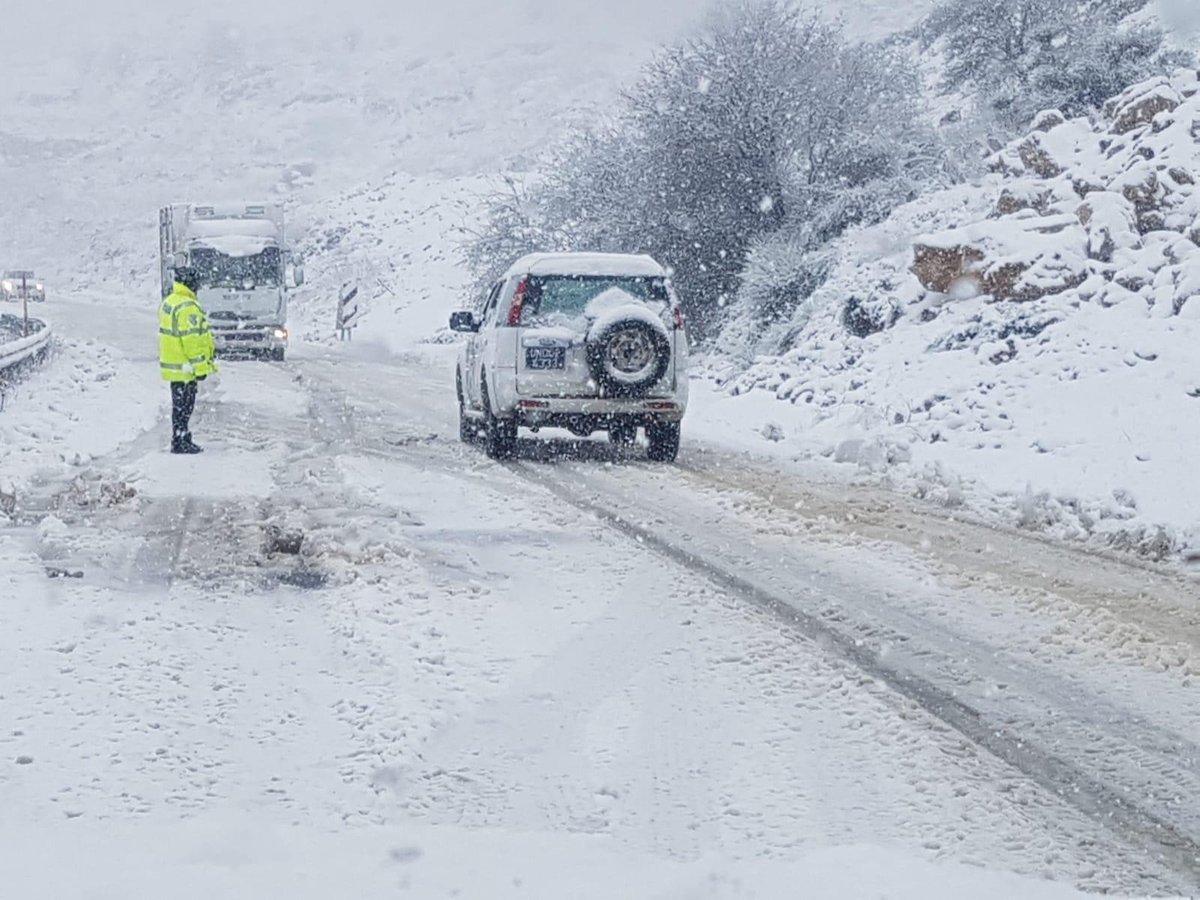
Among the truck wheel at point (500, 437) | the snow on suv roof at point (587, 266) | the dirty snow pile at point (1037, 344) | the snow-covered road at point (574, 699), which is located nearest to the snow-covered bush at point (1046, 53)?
the dirty snow pile at point (1037, 344)

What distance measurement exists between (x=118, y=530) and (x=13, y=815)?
481cm

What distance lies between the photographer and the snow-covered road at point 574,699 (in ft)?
12.4

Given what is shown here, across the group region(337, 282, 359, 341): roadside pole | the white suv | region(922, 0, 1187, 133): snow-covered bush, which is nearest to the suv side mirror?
the white suv

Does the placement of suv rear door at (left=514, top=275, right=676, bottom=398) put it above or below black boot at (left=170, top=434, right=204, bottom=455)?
above

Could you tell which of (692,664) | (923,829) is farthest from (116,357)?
(923,829)

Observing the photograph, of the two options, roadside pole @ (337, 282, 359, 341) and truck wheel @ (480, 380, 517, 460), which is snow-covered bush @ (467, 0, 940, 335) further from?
roadside pole @ (337, 282, 359, 341)

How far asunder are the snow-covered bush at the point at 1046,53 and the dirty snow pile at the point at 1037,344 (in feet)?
14.9

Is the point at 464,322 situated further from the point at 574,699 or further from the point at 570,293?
the point at 574,699

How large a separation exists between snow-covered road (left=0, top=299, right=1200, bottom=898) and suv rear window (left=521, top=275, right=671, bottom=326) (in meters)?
3.51

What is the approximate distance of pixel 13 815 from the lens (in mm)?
3941

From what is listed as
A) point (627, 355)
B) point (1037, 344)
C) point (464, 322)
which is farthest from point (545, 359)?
point (1037, 344)

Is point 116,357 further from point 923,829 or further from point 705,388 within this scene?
point 923,829

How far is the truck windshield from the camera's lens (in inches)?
1088

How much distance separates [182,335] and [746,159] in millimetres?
13594
